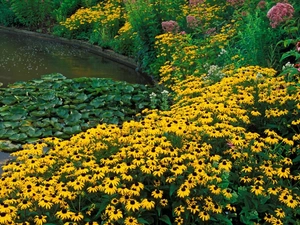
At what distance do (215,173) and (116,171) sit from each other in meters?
0.67

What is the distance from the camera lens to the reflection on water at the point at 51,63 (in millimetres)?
9141

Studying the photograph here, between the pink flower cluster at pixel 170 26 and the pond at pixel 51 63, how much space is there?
46.6 inches

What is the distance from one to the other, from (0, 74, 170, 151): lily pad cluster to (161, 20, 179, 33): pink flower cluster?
111 cm

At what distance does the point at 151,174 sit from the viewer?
10.2 feet

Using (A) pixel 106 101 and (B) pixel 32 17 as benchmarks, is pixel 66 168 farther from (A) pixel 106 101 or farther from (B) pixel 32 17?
(B) pixel 32 17

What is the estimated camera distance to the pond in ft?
29.9

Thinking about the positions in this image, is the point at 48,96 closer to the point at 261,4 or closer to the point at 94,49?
the point at 261,4

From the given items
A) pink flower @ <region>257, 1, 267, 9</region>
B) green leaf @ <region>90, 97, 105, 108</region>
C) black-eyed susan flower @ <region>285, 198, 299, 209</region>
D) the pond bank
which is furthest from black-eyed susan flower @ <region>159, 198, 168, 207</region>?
the pond bank

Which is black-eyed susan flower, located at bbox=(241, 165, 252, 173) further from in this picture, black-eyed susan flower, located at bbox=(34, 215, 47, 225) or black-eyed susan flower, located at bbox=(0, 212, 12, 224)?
black-eyed susan flower, located at bbox=(0, 212, 12, 224)

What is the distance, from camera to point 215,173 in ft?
10.3

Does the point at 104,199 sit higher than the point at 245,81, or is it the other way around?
the point at 245,81

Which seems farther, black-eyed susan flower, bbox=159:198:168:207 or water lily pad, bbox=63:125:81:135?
water lily pad, bbox=63:125:81:135

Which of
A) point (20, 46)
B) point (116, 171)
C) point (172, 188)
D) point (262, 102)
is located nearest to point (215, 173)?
point (172, 188)

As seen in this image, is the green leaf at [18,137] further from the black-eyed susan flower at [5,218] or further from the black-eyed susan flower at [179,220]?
the black-eyed susan flower at [179,220]
